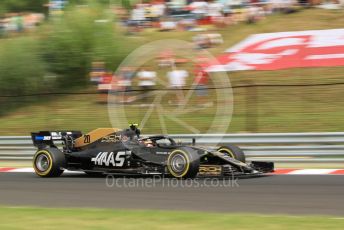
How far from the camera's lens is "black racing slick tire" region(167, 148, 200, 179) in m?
9.70

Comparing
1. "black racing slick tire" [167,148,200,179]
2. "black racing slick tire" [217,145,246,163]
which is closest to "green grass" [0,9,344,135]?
"black racing slick tire" [217,145,246,163]

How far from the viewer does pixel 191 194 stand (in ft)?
27.6

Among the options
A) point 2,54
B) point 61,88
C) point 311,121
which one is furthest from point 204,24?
point 311,121

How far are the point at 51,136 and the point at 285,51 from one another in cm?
1242

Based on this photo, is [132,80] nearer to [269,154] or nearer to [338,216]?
[269,154]

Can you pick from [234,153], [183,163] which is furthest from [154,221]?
[234,153]

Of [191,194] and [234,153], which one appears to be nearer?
[191,194]

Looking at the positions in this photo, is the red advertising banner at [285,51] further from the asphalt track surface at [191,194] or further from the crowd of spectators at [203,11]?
the asphalt track surface at [191,194]

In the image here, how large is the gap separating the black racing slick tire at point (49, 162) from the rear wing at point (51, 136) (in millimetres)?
277

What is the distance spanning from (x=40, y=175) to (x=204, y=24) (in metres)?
14.6

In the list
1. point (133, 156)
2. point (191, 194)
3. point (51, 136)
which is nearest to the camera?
point (191, 194)

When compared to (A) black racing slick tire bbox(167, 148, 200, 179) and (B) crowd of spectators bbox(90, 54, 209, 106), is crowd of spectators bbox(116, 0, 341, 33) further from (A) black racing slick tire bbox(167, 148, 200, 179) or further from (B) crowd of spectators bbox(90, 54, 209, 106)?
(A) black racing slick tire bbox(167, 148, 200, 179)

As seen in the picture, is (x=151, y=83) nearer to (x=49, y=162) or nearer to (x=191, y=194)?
(x=49, y=162)

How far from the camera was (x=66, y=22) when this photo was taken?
23094mm
